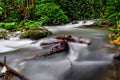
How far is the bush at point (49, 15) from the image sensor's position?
15.1 metres

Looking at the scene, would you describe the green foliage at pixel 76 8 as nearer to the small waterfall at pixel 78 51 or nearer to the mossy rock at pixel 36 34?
the mossy rock at pixel 36 34

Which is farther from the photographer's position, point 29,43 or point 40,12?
point 40,12

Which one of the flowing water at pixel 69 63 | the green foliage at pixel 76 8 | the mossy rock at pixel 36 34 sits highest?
the green foliage at pixel 76 8

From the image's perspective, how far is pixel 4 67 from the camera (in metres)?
5.67

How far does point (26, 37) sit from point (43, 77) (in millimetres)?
4369

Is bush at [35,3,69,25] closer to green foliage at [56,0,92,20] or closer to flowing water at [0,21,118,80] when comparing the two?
green foliage at [56,0,92,20]

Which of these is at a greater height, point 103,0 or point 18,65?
point 103,0

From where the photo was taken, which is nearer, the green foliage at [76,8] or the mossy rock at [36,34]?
the mossy rock at [36,34]

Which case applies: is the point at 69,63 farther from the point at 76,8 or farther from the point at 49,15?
the point at 76,8

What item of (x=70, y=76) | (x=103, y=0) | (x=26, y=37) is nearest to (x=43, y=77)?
(x=70, y=76)

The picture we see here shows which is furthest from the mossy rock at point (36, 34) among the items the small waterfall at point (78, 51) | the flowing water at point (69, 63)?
the small waterfall at point (78, 51)

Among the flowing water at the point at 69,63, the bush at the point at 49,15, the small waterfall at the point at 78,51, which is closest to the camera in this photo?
the flowing water at the point at 69,63

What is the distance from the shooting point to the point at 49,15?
1523cm

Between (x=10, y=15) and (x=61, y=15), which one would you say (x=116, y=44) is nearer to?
(x=61, y=15)
